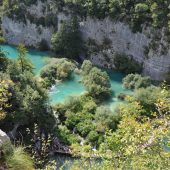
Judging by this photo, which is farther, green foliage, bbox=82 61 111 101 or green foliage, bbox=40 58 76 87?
green foliage, bbox=40 58 76 87

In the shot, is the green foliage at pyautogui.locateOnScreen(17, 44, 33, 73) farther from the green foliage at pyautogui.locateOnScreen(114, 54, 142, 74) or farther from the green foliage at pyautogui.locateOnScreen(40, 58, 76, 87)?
the green foliage at pyautogui.locateOnScreen(114, 54, 142, 74)

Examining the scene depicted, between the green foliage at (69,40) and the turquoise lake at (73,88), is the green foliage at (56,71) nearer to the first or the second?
the turquoise lake at (73,88)

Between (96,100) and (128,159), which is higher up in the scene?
(128,159)

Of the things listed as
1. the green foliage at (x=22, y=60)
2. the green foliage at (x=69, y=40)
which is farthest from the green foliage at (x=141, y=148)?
the green foliage at (x=69, y=40)

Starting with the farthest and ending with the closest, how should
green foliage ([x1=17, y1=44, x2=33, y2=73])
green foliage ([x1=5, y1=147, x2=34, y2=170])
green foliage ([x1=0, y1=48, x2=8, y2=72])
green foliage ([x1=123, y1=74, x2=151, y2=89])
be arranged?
green foliage ([x1=123, y1=74, x2=151, y2=89]) < green foliage ([x1=17, y1=44, x2=33, y2=73]) < green foliage ([x1=0, y1=48, x2=8, y2=72]) < green foliage ([x1=5, y1=147, x2=34, y2=170])

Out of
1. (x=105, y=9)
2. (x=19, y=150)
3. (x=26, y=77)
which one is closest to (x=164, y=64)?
(x=105, y=9)

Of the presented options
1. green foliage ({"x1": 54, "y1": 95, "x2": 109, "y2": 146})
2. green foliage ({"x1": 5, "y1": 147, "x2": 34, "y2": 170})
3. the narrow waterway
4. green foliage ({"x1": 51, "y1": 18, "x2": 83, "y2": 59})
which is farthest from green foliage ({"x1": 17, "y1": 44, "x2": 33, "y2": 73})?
green foliage ({"x1": 5, "y1": 147, "x2": 34, "y2": 170})

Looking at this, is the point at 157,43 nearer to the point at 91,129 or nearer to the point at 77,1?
the point at 77,1
